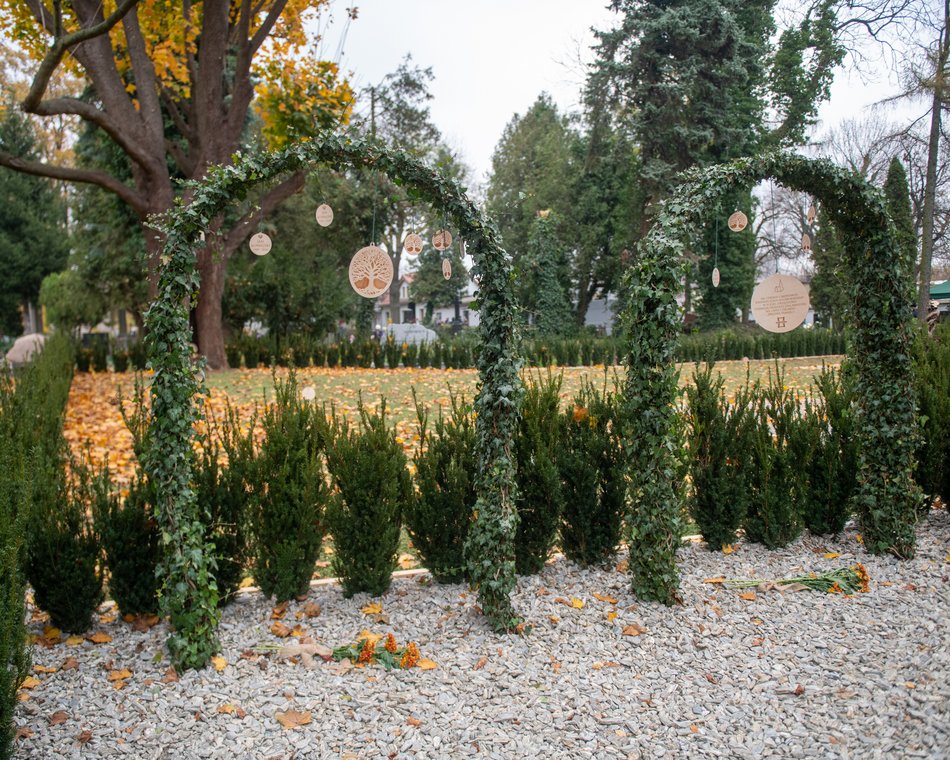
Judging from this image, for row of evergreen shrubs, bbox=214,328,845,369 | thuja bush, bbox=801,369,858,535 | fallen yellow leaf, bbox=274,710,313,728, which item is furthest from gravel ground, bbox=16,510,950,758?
row of evergreen shrubs, bbox=214,328,845,369

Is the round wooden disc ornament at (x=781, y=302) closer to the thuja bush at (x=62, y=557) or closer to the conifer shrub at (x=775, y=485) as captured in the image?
the conifer shrub at (x=775, y=485)

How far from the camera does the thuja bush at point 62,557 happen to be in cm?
362

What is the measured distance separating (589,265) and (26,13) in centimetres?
2127

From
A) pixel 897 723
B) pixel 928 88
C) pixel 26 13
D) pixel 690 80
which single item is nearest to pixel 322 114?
pixel 26 13

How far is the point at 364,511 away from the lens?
4.02m

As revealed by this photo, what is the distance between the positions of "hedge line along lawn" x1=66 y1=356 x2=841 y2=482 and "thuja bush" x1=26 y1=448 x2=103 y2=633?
341 centimetres

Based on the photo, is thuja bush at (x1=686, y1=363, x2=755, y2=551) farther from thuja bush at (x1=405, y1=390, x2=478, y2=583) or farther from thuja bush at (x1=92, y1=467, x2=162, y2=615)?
thuja bush at (x1=92, y1=467, x2=162, y2=615)

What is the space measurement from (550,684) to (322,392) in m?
9.03

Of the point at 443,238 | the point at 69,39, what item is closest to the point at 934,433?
the point at 443,238

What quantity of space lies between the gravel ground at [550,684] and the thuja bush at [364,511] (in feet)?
0.60

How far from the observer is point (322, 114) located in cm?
1191

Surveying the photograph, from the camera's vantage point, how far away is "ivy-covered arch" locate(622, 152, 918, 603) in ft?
12.8

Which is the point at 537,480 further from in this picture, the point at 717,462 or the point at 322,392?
the point at 322,392

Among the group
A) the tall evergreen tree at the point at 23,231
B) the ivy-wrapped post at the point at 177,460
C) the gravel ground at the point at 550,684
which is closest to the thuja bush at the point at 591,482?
the gravel ground at the point at 550,684
